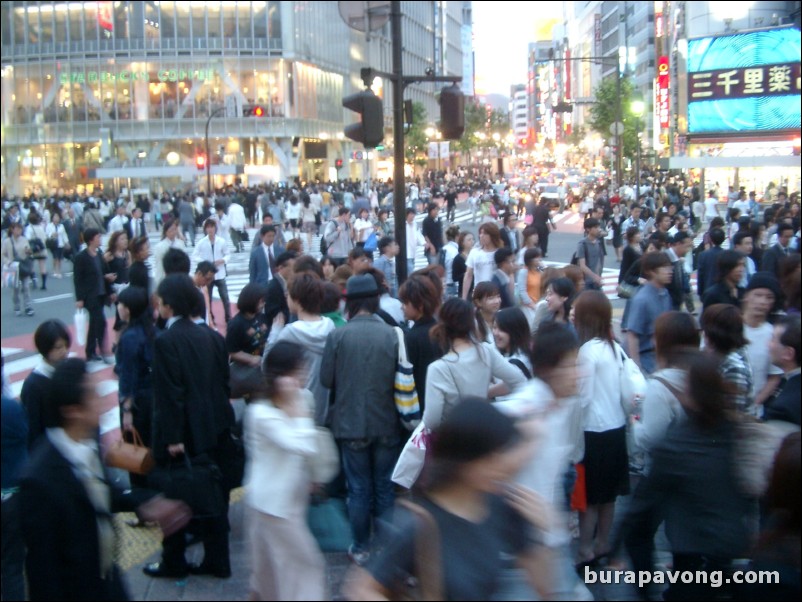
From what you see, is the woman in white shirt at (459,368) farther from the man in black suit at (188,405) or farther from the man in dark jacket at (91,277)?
the man in dark jacket at (91,277)

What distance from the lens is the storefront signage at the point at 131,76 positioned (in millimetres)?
66312

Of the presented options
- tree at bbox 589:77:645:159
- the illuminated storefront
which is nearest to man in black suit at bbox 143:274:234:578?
the illuminated storefront

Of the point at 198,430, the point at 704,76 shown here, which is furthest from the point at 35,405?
the point at 704,76

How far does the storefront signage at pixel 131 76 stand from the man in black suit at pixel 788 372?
66.2 m

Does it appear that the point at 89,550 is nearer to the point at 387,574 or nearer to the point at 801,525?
the point at 387,574

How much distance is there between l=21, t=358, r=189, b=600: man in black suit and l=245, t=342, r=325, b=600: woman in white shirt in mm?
703

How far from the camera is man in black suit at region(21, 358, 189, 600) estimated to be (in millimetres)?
3684

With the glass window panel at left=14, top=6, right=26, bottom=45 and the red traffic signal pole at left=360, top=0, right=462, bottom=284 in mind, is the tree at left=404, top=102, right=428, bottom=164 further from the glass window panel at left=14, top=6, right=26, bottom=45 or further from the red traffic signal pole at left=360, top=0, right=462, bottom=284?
the red traffic signal pole at left=360, top=0, right=462, bottom=284

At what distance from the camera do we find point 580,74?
14938 centimetres

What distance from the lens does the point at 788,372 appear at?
493 centimetres

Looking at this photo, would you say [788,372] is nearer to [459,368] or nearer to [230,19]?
[459,368]

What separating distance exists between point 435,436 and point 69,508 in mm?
1604

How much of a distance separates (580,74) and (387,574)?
154 meters

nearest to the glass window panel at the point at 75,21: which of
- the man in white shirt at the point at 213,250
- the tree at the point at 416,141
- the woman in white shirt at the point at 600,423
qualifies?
the tree at the point at 416,141
